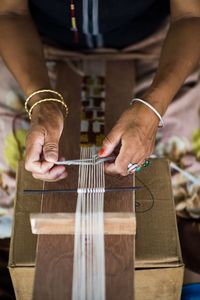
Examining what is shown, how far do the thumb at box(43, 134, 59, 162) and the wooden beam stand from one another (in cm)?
14

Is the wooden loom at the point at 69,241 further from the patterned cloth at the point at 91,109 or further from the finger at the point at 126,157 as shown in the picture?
the patterned cloth at the point at 91,109

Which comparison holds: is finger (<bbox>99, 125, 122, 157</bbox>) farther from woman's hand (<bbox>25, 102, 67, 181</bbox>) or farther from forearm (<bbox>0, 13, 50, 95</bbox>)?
forearm (<bbox>0, 13, 50, 95</bbox>)

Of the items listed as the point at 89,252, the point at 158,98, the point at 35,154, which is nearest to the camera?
the point at 89,252

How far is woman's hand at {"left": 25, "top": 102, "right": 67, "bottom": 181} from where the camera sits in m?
1.01

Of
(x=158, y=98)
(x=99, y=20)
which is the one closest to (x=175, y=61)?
(x=158, y=98)

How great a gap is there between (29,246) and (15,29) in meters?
0.60

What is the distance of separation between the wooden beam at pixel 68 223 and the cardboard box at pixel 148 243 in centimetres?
12

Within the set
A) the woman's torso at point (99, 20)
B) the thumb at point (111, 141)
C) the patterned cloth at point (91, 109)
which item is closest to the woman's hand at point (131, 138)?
the thumb at point (111, 141)

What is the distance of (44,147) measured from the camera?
1017mm

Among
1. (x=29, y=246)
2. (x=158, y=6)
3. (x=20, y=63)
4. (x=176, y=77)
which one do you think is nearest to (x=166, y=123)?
(x=176, y=77)

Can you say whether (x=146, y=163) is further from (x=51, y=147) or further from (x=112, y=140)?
(x=51, y=147)

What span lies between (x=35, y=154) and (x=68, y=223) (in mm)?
182

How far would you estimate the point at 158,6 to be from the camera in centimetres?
137

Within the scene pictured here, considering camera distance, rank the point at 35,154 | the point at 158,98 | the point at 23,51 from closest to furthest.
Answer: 1. the point at 35,154
2. the point at 158,98
3. the point at 23,51
